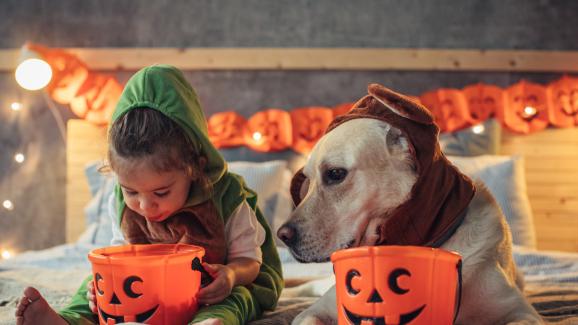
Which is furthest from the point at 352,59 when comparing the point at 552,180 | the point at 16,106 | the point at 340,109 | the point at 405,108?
the point at 405,108

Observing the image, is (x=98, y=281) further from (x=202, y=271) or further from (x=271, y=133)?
(x=271, y=133)

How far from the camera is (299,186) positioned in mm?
1150

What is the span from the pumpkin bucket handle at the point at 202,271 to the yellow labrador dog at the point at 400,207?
15cm

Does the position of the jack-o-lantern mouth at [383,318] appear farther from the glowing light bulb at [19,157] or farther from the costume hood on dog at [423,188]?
the glowing light bulb at [19,157]

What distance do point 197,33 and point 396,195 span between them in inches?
89.9

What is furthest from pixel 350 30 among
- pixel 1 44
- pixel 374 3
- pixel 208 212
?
pixel 208 212

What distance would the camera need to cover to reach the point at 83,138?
3018mm

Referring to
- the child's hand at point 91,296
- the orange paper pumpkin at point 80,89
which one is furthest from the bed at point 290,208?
the child's hand at point 91,296

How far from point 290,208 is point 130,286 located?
5.50 ft

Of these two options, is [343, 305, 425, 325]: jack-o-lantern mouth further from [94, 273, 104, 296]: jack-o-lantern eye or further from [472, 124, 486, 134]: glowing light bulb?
[472, 124, 486, 134]: glowing light bulb

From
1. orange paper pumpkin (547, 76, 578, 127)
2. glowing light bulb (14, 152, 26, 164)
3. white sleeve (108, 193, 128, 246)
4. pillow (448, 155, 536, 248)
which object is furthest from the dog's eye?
glowing light bulb (14, 152, 26, 164)

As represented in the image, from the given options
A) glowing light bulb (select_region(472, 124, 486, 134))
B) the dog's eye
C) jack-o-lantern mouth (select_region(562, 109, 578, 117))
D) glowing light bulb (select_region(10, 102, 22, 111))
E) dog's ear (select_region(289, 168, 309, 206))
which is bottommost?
dog's ear (select_region(289, 168, 309, 206))

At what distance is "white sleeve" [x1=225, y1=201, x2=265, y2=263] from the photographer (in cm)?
128

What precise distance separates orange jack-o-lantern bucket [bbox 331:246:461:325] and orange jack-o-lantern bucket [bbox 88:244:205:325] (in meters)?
0.26
